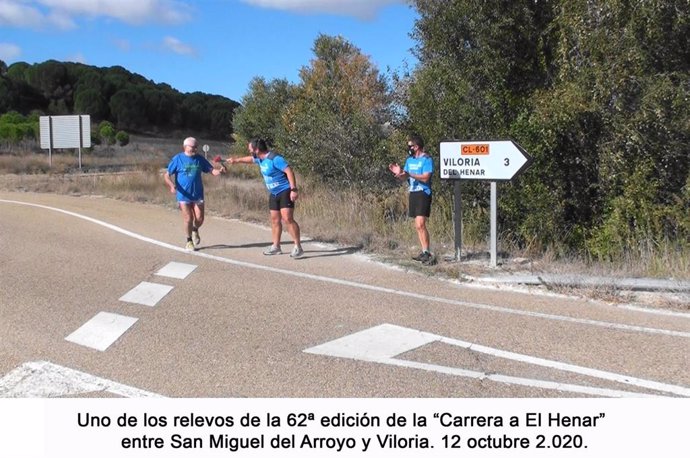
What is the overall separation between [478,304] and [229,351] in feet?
9.38

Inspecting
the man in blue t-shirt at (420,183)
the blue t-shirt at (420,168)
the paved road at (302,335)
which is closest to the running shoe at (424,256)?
the man in blue t-shirt at (420,183)

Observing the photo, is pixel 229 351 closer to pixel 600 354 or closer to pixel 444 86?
pixel 600 354

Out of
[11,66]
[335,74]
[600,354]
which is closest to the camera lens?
[600,354]

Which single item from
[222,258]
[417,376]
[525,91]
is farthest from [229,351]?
[525,91]

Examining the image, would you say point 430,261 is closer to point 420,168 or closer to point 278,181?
point 420,168

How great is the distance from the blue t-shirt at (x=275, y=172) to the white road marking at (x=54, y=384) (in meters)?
5.06

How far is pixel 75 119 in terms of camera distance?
37469mm

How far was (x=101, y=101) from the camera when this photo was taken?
8725 centimetres

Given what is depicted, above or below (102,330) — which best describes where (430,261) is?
above

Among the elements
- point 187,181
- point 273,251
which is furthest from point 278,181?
point 187,181

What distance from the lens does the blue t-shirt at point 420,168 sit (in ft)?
29.0

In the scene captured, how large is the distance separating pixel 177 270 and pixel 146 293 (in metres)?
1.30

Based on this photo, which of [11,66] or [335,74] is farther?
[11,66]

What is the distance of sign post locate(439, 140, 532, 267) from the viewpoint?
8.48m
